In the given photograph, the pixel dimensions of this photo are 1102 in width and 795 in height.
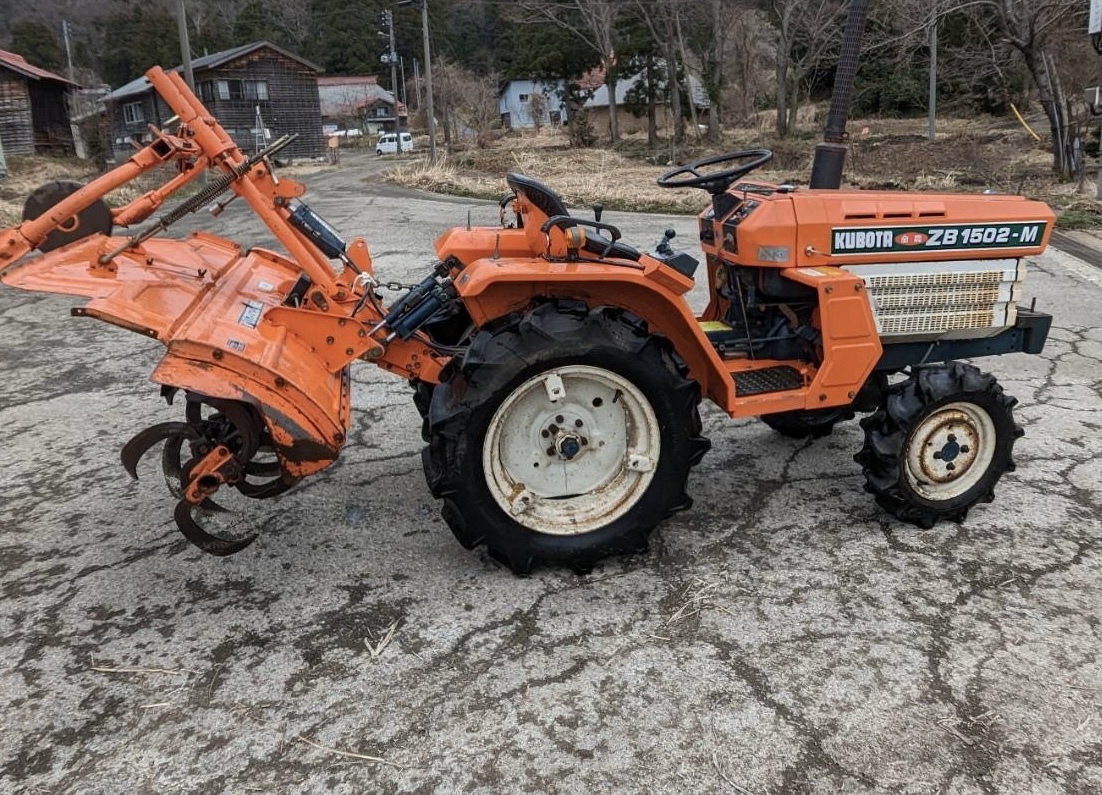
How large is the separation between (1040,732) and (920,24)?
47.7 ft

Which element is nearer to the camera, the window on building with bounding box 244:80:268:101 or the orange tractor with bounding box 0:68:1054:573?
the orange tractor with bounding box 0:68:1054:573

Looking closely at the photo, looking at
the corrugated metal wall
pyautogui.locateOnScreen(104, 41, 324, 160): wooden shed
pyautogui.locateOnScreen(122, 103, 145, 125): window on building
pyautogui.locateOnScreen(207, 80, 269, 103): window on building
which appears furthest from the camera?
pyautogui.locateOnScreen(122, 103, 145, 125): window on building

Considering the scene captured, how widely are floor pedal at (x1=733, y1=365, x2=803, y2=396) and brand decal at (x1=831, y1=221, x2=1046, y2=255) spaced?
0.50 m

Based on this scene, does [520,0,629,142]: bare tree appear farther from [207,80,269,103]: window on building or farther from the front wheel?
the front wheel

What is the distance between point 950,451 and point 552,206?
1.81m

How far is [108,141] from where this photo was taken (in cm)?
2516

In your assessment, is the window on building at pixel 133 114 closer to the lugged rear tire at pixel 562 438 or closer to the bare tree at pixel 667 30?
the bare tree at pixel 667 30

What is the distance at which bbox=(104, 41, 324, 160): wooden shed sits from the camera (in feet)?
132

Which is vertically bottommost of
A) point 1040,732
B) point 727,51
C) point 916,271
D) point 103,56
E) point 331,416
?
point 1040,732

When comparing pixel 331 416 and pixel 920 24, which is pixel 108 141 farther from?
pixel 331 416

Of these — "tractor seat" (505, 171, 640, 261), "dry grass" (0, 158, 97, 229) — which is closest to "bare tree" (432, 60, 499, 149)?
"dry grass" (0, 158, 97, 229)

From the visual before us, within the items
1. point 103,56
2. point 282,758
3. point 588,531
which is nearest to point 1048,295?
point 588,531

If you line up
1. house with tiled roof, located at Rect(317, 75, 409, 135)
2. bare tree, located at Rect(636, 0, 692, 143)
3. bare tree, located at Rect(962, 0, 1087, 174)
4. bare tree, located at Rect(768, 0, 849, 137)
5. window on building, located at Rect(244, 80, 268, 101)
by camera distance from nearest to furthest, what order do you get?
bare tree, located at Rect(962, 0, 1087, 174)
bare tree, located at Rect(768, 0, 849, 137)
bare tree, located at Rect(636, 0, 692, 143)
window on building, located at Rect(244, 80, 268, 101)
house with tiled roof, located at Rect(317, 75, 409, 135)

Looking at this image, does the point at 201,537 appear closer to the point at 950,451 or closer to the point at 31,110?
the point at 950,451
